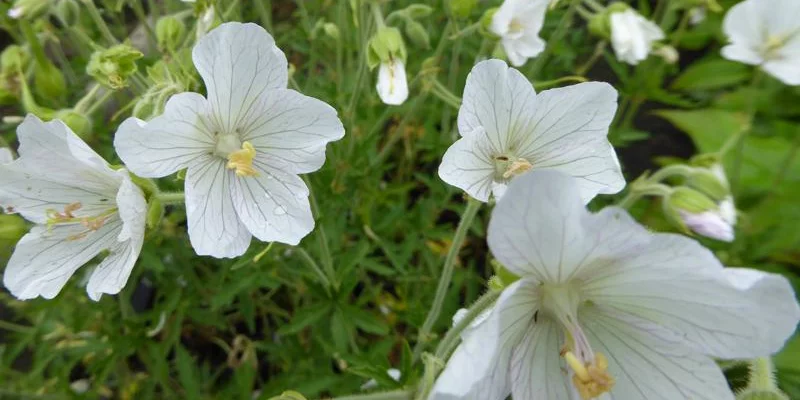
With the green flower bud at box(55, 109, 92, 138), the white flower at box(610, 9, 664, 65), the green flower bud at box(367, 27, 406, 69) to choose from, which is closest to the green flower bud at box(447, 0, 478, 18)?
the green flower bud at box(367, 27, 406, 69)

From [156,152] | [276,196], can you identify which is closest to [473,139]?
[276,196]

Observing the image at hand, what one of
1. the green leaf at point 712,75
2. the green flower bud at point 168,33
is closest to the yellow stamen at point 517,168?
the green flower bud at point 168,33

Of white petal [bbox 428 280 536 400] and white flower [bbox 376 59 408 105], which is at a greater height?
white petal [bbox 428 280 536 400]

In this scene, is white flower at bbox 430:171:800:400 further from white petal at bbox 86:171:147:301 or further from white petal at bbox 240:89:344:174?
white petal at bbox 86:171:147:301

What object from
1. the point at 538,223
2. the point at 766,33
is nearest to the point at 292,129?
the point at 538,223

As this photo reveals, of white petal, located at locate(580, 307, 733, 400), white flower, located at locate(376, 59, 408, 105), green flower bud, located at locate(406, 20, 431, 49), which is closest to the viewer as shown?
white petal, located at locate(580, 307, 733, 400)

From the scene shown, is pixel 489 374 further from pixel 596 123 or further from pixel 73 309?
pixel 73 309

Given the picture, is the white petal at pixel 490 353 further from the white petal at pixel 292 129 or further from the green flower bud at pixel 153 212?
the green flower bud at pixel 153 212
